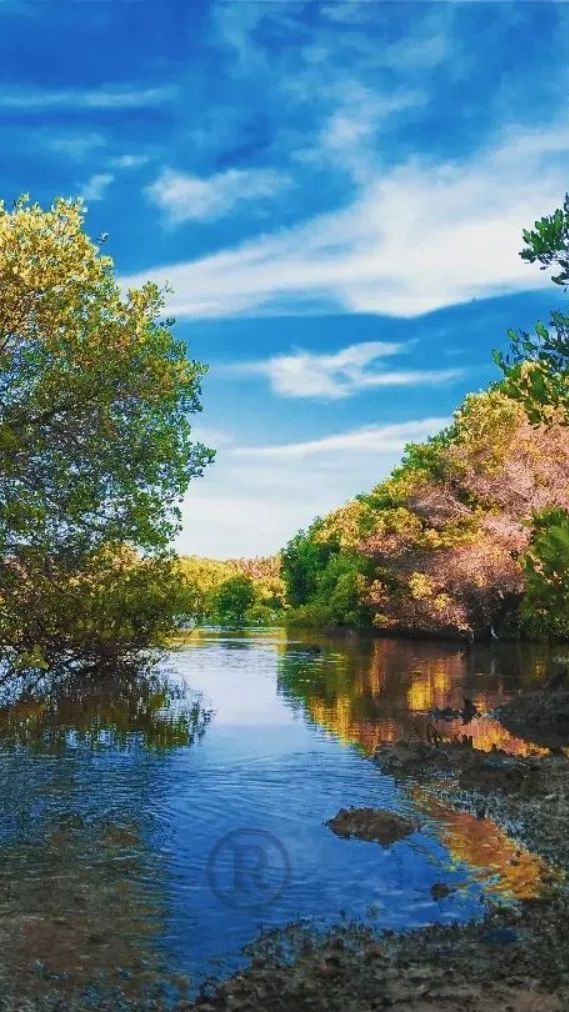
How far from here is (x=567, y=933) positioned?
29.8 feet

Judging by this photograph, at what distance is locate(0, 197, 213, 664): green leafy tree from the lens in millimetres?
24422

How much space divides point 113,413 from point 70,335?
2528 mm

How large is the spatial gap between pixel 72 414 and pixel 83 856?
50.3ft

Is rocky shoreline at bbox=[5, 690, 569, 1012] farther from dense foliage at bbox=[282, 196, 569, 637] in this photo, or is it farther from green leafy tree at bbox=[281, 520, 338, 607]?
green leafy tree at bbox=[281, 520, 338, 607]

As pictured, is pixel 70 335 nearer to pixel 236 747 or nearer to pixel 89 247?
pixel 89 247

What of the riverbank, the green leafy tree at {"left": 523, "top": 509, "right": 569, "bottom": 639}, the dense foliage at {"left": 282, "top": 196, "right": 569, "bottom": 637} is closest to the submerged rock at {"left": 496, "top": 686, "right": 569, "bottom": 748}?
the green leafy tree at {"left": 523, "top": 509, "right": 569, "bottom": 639}

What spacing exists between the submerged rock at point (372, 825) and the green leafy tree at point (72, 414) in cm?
1160

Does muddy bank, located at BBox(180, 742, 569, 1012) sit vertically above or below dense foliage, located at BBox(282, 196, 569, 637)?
below

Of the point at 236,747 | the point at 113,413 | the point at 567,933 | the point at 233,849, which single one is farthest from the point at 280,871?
the point at 113,413

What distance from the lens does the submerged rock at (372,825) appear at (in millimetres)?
13328

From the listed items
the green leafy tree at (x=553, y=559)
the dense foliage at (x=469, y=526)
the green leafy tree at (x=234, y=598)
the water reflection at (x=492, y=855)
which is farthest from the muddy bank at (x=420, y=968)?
the green leafy tree at (x=234, y=598)

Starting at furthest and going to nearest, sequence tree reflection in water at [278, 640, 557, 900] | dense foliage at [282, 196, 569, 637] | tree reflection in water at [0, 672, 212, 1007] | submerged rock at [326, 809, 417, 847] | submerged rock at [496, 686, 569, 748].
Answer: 1. dense foliage at [282, 196, 569, 637]
2. submerged rock at [496, 686, 569, 748]
3. submerged rock at [326, 809, 417, 847]
4. tree reflection in water at [278, 640, 557, 900]
5. tree reflection in water at [0, 672, 212, 1007]

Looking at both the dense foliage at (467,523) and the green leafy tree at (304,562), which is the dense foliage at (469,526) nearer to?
the dense foliage at (467,523)

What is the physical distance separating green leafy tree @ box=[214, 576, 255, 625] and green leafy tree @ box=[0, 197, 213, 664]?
444 ft
